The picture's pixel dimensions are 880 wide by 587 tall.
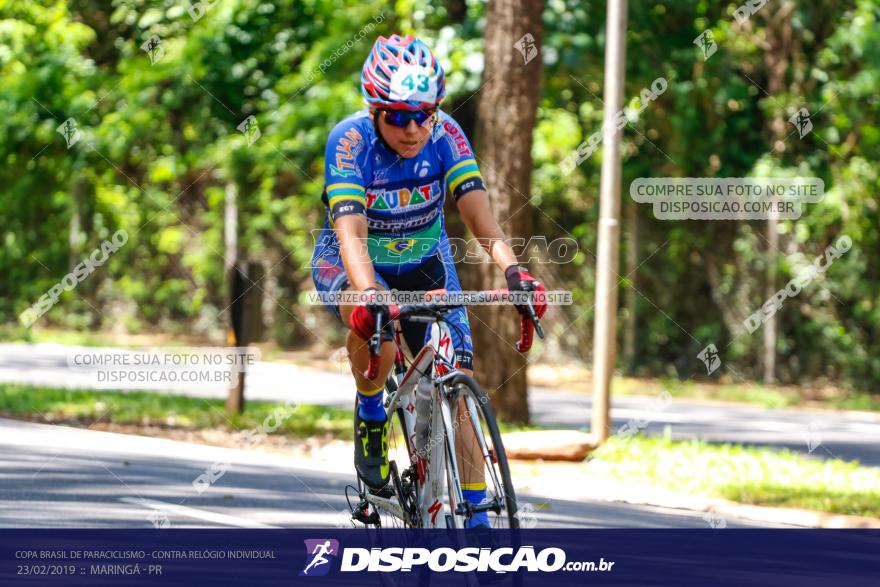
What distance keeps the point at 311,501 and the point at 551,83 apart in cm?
1092

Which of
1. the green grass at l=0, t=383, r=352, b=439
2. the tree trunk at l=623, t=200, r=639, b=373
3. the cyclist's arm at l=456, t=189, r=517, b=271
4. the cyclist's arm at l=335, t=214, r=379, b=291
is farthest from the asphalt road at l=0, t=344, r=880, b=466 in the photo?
the cyclist's arm at l=335, t=214, r=379, b=291

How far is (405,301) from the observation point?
6.38 metres

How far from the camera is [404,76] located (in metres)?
5.97

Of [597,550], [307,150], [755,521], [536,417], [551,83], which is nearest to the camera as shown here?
[597,550]

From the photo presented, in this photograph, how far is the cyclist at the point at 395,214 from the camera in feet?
19.6

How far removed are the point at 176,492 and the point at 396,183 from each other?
3854 millimetres

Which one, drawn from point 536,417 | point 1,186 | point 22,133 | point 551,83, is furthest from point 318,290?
point 1,186

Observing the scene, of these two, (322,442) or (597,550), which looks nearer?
(597,550)

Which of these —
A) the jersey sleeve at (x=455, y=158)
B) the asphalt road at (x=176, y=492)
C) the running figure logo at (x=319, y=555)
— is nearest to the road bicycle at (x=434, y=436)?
the running figure logo at (x=319, y=555)

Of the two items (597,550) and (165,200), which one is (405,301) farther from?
(165,200)

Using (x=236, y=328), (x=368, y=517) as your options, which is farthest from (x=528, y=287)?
→ (x=236, y=328)

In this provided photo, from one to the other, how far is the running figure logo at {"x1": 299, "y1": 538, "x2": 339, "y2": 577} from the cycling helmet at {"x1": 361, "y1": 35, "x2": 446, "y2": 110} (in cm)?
222

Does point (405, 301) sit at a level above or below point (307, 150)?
below

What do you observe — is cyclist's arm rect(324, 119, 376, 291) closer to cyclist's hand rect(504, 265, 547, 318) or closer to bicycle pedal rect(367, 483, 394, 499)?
cyclist's hand rect(504, 265, 547, 318)
